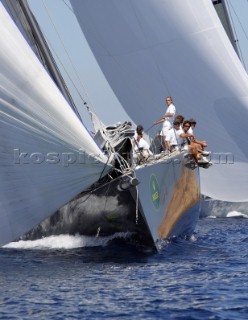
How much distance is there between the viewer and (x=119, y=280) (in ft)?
42.7

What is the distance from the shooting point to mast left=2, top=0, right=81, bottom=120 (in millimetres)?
16406

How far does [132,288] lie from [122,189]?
270 centimetres

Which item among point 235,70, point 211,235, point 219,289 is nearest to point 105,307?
point 219,289

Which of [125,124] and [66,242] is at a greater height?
[125,124]

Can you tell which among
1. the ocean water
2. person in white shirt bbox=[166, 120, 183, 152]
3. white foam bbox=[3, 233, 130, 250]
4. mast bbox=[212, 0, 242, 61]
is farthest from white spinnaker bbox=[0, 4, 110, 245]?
mast bbox=[212, 0, 242, 61]

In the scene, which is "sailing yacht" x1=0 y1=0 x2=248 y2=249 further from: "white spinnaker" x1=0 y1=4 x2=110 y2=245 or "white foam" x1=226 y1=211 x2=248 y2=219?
"white foam" x1=226 y1=211 x2=248 y2=219

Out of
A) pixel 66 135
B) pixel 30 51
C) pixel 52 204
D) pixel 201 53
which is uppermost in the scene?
pixel 201 53

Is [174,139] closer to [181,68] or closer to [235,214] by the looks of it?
[181,68]

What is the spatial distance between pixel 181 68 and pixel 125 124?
8.37 metres

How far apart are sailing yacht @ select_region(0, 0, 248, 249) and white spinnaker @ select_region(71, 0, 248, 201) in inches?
1.0

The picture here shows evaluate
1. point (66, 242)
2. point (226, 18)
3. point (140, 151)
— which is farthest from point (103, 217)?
point (226, 18)

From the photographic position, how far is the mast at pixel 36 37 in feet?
53.8

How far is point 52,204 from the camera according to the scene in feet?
43.6

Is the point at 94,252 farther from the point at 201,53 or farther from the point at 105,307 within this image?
the point at 201,53
